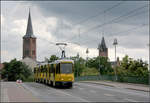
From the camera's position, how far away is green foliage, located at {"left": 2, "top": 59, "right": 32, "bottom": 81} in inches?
4126

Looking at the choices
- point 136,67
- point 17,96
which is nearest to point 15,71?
point 136,67

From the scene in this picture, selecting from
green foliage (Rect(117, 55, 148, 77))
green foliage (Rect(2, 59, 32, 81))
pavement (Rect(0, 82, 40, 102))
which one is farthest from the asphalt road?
green foliage (Rect(2, 59, 32, 81))

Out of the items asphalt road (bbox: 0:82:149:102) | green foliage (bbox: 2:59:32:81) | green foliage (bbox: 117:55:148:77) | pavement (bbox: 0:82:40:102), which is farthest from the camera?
green foliage (bbox: 2:59:32:81)

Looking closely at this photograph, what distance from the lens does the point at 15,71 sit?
105250 millimetres

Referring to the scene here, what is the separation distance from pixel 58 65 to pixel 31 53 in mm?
129922

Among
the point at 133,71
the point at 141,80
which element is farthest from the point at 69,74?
the point at 133,71

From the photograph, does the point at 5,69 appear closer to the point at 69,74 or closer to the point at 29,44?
the point at 29,44

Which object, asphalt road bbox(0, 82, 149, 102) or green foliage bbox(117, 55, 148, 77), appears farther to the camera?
green foliage bbox(117, 55, 148, 77)

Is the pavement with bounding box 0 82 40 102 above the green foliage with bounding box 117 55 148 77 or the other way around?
the other way around

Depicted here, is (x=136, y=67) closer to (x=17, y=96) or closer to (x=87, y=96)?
(x=87, y=96)

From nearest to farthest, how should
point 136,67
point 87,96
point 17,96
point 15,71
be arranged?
point 17,96, point 87,96, point 136,67, point 15,71

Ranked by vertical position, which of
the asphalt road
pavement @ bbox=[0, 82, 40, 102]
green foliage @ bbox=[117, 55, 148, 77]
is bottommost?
the asphalt road

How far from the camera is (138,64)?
63156 mm

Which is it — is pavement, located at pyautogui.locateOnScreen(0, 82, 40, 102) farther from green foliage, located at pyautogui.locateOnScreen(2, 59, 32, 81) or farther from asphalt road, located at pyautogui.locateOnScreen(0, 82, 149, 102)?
green foliage, located at pyautogui.locateOnScreen(2, 59, 32, 81)
